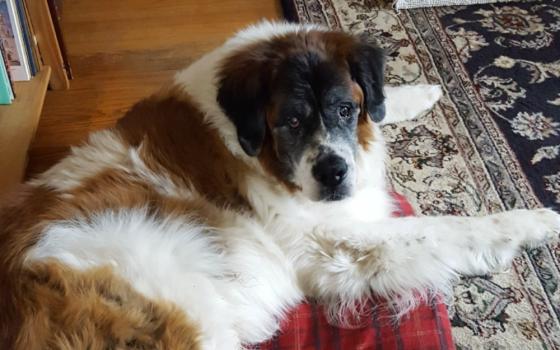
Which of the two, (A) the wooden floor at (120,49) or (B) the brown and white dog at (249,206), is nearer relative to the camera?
(B) the brown and white dog at (249,206)

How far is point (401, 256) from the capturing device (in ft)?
6.96

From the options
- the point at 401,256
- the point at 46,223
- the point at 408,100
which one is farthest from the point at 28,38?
the point at 401,256

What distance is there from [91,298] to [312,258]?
70cm

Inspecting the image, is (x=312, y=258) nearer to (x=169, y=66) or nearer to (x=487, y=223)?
(x=487, y=223)

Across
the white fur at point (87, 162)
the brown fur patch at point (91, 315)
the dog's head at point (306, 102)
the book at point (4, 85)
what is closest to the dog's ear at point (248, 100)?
the dog's head at point (306, 102)

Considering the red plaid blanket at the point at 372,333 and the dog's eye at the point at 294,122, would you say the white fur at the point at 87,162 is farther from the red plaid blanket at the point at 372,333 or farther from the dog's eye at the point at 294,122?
the red plaid blanket at the point at 372,333

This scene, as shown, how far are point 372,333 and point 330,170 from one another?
55 centimetres

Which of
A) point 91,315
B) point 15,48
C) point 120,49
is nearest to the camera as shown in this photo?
point 91,315

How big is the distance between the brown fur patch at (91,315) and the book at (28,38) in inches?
62.0

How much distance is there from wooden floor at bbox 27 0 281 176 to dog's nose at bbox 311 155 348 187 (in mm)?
1398

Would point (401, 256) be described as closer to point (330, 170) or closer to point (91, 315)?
point (330, 170)

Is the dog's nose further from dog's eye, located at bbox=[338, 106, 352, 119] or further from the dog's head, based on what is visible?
dog's eye, located at bbox=[338, 106, 352, 119]

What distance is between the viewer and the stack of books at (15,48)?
9.23 feet

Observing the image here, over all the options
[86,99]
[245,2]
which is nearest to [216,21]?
[245,2]
